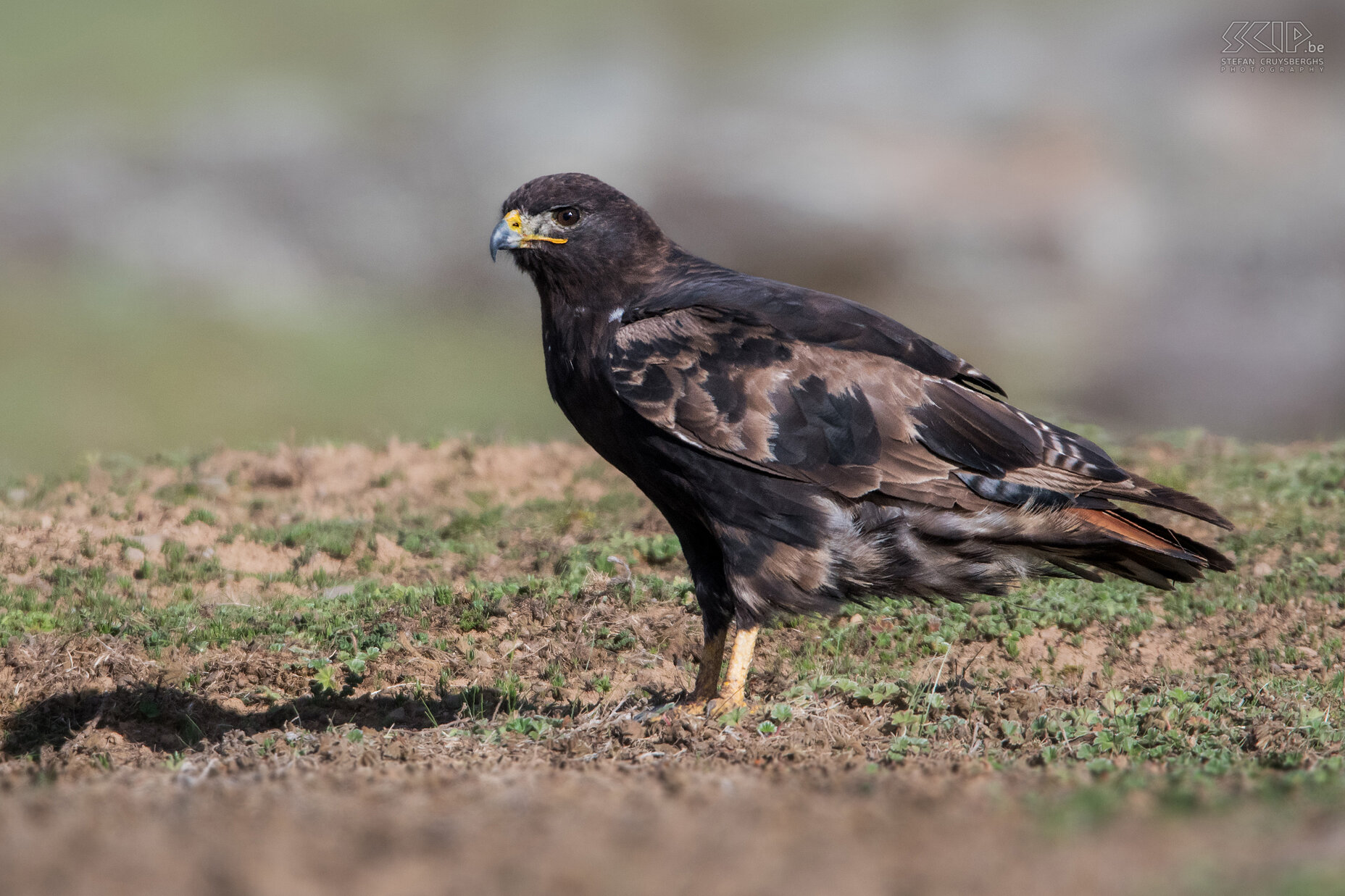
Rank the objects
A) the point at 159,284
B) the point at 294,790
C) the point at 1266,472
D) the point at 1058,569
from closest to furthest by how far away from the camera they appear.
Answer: the point at 294,790 < the point at 1058,569 < the point at 1266,472 < the point at 159,284

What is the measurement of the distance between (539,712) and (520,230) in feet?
6.68

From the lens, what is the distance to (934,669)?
6051 millimetres

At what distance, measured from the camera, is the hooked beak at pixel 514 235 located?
5547 mm

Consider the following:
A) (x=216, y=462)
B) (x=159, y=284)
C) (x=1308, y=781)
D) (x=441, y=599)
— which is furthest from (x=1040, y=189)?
(x=1308, y=781)

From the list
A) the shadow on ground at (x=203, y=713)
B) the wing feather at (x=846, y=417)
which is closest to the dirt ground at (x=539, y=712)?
the shadow on ground at (x=203, y=713)

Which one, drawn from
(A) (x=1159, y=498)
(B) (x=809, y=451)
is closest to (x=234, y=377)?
(B) (x=809, y=451)

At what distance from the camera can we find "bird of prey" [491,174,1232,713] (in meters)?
5.11

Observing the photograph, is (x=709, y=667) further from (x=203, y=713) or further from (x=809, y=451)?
(x=203, y=713)

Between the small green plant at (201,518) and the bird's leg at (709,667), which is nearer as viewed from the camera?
the bird's leg at (709,667)

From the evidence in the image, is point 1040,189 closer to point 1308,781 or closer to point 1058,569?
point 1058,569

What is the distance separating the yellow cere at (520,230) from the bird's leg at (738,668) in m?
1.83

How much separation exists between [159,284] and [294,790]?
60.5ft

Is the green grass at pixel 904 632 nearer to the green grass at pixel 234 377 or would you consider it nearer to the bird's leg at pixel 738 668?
the bird's leg at pixel 738 668

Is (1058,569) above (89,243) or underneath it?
underneath
